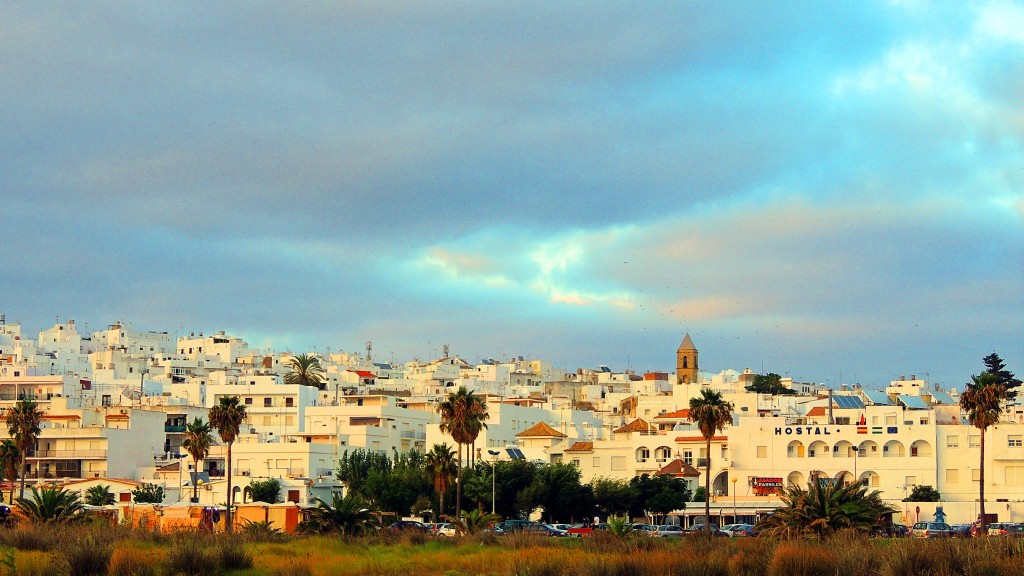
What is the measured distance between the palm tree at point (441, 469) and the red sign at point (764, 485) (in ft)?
88.6

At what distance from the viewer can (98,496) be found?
84562 millimetres

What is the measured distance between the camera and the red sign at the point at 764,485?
103125 millimetres

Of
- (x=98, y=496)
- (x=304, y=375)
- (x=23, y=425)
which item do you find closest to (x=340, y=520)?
(x=98, y=496)

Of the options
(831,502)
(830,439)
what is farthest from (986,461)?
(831,502)

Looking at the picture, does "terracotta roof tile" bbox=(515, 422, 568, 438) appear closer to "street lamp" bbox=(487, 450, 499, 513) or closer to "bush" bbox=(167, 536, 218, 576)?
"street lamp" bbox=(487, 450, 499, 513)

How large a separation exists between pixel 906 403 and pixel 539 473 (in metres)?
50.7

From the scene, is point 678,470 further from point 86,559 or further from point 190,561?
point 86,559

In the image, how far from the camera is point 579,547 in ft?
148

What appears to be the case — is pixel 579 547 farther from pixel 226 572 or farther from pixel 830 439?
pixel 830 439

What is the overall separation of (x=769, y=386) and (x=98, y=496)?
111176 millimetres

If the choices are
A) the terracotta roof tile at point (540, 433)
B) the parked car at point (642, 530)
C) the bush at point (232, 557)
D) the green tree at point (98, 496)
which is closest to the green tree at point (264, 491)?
the green tree at point (98, 496)

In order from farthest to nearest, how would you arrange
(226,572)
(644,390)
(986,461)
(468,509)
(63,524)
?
(644,390)
(986,461)
(468,509)
(63,524)
(226,572)

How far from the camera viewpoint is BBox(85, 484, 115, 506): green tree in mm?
83181

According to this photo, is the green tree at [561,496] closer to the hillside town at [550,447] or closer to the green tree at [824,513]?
the hillside town at [550,447]
